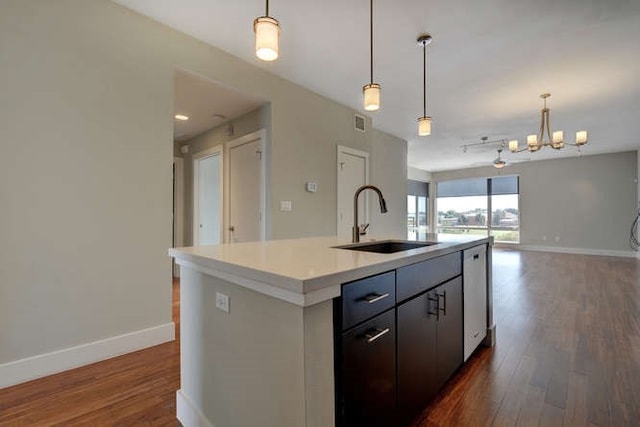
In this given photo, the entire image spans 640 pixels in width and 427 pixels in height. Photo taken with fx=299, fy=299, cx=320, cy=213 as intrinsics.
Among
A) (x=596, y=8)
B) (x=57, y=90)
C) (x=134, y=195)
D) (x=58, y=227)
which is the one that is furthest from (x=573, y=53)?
(x=58, y=227)

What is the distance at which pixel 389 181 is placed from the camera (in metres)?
5.87

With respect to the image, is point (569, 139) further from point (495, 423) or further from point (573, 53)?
point (495, 423)

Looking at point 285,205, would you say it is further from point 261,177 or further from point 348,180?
point 348,180

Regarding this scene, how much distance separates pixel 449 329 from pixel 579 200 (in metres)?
8.94

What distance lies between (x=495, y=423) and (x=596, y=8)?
9.96ft

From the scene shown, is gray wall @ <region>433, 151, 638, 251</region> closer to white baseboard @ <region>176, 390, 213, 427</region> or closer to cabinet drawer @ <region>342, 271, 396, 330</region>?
cabinet drawer @ <region>342, 271, 396, 330</region>

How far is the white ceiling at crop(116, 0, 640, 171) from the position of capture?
2.35m

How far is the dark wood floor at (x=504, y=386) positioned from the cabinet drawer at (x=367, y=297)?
0.80m

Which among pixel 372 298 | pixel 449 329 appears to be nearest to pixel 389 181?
pixel 449 329

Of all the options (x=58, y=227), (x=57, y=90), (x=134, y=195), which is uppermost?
(x=57, y=90)

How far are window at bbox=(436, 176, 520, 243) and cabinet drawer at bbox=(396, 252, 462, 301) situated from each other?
29.2 ft

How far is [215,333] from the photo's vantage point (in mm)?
1308

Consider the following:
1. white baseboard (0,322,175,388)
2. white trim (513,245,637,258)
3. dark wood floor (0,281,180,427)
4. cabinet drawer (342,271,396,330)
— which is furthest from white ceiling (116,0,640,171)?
white trim (513,245,637,258)

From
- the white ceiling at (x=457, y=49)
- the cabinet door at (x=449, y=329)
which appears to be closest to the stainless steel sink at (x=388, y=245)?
the cabinet door at (x=449, y=329)
